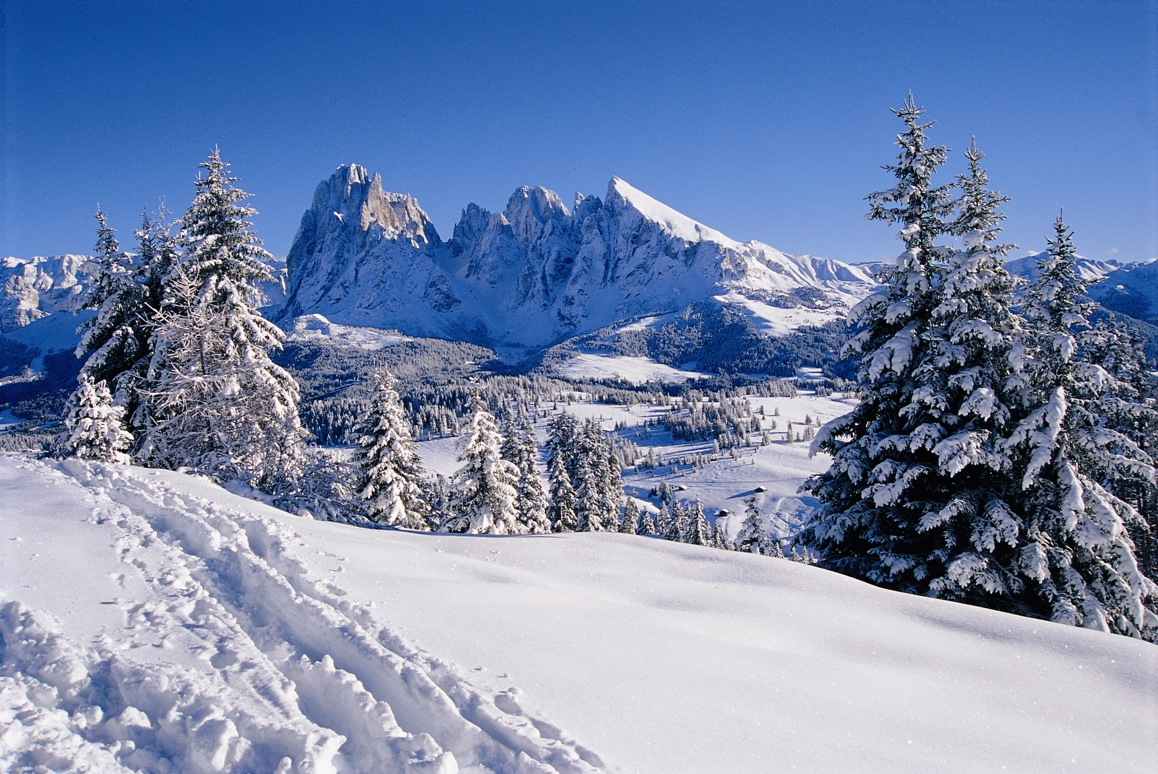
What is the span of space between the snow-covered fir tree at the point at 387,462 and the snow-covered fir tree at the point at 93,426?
24.7ft

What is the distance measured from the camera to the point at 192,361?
54.6ft

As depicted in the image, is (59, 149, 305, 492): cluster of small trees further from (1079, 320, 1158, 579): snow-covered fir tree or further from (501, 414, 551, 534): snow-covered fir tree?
(1079, 320, 1158, 579): snow-covered fir tree

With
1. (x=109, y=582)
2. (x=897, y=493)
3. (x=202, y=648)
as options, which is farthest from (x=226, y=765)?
(x=897, y=493)

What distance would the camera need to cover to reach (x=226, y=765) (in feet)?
11.3

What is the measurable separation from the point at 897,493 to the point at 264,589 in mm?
10489

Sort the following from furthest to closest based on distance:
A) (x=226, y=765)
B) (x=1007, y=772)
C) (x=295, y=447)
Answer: (x=295, y=447), (x=1007, y=772), (x=226, y=765)

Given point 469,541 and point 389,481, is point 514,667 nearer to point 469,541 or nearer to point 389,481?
point 469,541

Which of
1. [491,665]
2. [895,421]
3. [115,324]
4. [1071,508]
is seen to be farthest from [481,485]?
[491,665]

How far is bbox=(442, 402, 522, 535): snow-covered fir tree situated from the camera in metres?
22.7

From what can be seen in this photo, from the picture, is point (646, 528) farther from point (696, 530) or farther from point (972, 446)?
point (972, 446)

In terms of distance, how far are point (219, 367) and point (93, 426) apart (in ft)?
14.3

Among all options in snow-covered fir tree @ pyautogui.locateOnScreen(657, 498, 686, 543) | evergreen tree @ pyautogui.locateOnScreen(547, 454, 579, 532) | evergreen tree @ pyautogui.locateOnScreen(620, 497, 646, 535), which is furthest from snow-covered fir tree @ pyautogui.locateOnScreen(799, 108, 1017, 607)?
snow-covered fir tree @ pyautogui.locateOnScreen(657, 498, 686, 543)

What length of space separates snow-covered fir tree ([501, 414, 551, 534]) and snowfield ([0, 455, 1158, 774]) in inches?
789

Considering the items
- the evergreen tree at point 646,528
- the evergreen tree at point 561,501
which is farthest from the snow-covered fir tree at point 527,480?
the evergreen tree at point 646,528
